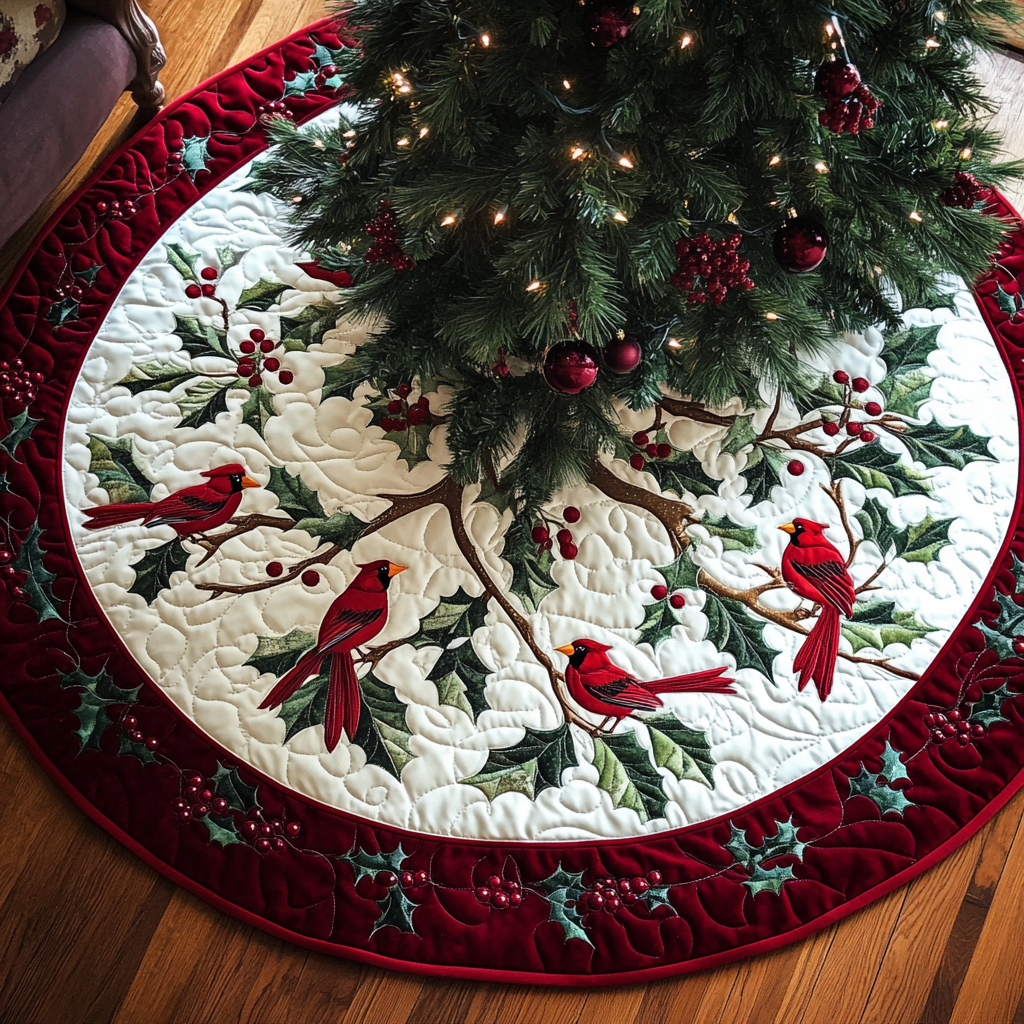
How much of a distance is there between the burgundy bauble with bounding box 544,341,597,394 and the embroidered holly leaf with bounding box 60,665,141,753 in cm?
65

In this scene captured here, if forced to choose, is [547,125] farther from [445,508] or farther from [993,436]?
[993,436]

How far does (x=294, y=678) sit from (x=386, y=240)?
1.79ft

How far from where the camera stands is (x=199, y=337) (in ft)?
4.27

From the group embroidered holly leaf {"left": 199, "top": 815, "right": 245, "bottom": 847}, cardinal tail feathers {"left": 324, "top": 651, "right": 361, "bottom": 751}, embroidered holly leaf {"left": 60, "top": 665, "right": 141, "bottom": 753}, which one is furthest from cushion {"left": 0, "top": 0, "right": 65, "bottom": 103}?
embroidered holly leaf {"left": 199, "top": 815, "right": 245, "bottom": 847}

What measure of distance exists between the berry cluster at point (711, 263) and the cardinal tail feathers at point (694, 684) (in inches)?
19.1

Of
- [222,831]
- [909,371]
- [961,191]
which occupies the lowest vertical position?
[222,831]

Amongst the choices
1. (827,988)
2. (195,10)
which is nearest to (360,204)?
(195,10)

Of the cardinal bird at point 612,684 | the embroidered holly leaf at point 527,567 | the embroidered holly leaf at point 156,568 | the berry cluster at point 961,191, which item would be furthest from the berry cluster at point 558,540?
the berry cluster at point 961,191

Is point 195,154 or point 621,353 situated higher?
point 621,353

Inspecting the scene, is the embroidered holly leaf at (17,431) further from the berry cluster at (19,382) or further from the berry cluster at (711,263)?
the berry cluster at (711,263)

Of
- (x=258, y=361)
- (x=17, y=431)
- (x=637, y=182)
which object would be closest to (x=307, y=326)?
(x=258, y=361)

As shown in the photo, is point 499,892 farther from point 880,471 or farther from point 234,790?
point 880,471

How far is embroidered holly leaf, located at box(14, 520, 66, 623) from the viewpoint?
1144 millimetres

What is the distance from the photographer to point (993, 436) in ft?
4.15
